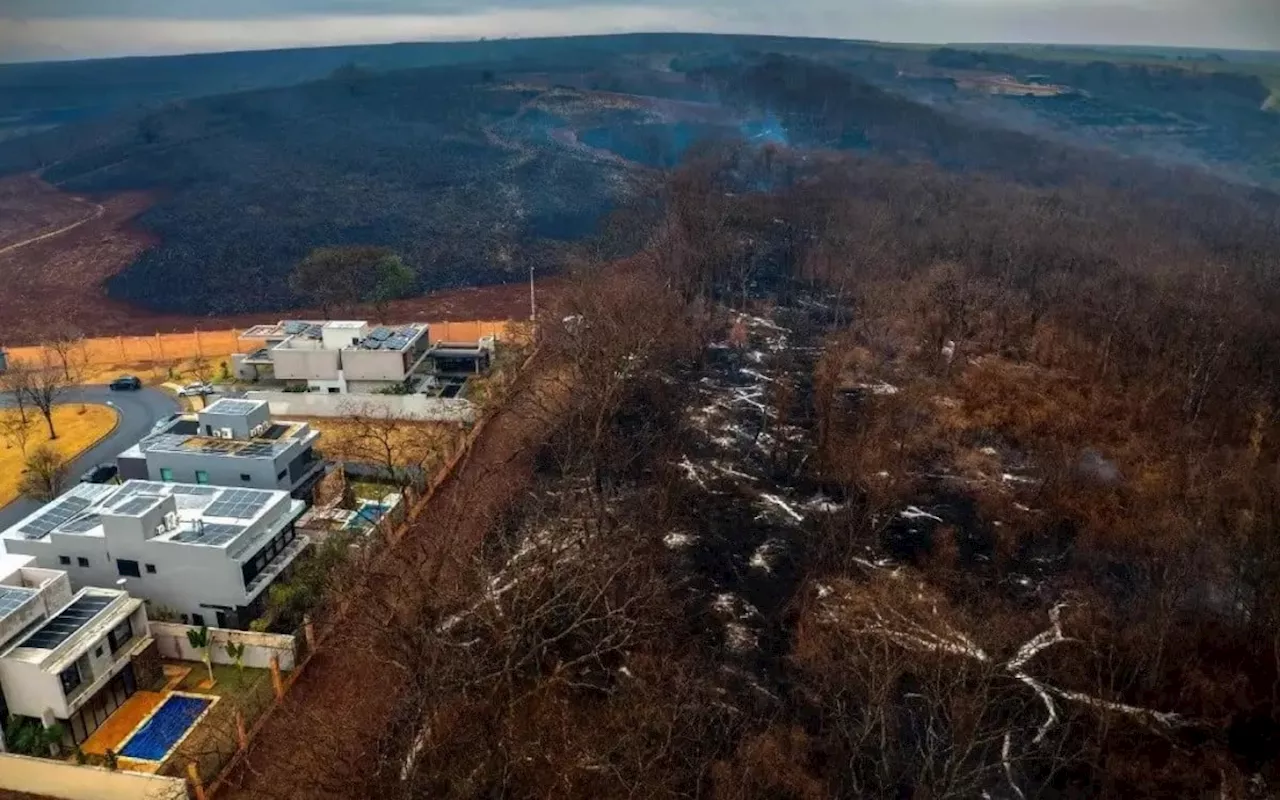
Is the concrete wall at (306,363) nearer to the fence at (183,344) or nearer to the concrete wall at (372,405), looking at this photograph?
the concrete wall at (372,405)

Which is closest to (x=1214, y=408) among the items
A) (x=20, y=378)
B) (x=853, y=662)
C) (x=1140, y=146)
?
(x=853, y=662)

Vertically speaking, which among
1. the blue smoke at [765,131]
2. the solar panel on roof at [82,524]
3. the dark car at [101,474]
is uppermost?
the blue smoke at [765,131]

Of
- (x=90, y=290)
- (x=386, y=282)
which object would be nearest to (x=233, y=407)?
(x=386, y=282)

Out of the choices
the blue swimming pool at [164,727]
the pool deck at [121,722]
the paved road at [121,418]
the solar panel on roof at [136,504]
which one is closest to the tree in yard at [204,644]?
the blue swimming pool at [164,727]

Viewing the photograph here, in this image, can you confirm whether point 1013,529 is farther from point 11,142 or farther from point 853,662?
point 11,142

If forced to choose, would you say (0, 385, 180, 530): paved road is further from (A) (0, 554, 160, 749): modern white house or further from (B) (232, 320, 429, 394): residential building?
(A) (0, 554, 160, 749): modern white house

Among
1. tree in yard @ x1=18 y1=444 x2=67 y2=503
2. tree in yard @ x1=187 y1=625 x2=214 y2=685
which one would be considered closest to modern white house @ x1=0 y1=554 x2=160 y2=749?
tree in yard @ x1=187 y1=625 x2=214 y2=685

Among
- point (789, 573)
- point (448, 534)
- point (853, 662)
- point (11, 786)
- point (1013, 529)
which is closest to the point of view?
point (11, 786)
